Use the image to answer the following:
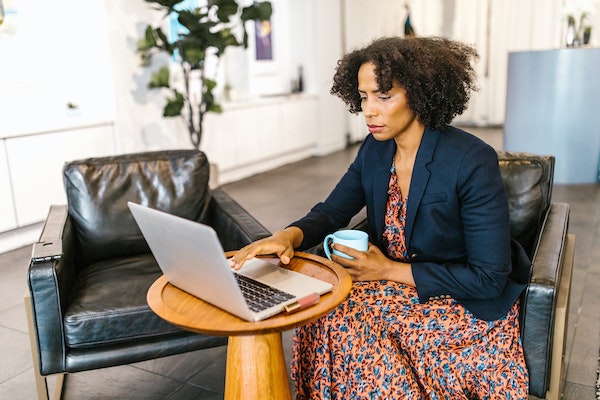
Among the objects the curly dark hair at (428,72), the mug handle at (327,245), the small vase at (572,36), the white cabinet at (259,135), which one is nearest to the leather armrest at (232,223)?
the mug handle at (327,245)

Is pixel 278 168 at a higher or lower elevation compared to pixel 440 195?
lower

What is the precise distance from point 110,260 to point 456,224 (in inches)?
59.4

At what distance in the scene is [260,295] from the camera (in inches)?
54.2

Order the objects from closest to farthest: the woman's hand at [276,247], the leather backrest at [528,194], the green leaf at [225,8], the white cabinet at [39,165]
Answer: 1. the woman's hand at [276,247]
2. the leather backrest at [528,194]
3. the white cabinet at [39,165]
4. the green leaf at [225,8]

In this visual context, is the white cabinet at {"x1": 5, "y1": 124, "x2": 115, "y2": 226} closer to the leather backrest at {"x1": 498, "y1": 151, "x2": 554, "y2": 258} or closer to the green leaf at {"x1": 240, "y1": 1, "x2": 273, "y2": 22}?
the green leaf at {"x1": 240, "y1": 1, "x2": 273, "y2": 22}

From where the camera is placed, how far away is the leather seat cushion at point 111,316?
190 centimetres

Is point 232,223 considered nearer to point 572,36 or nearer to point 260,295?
point 260,295

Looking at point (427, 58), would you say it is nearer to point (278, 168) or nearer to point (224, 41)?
point (224, 41)

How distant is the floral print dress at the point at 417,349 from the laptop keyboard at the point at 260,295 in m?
0.31

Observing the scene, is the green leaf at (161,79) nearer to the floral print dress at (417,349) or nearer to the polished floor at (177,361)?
the polished floor at (177,361)

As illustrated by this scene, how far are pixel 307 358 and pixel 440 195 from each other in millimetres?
661

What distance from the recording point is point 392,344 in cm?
163

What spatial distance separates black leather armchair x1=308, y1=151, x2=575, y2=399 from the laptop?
488 mm

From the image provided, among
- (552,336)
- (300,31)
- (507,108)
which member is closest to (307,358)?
(552,336)
